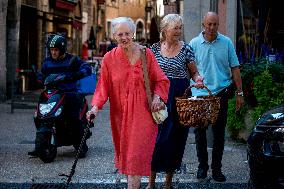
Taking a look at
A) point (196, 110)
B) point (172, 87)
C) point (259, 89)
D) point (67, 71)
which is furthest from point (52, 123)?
point (196, 110)

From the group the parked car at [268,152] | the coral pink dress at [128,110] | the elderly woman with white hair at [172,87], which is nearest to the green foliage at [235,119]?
the elderly woman with white hair at [172,87]

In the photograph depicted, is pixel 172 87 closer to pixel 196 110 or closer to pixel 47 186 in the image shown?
pixel 196 110

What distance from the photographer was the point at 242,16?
14.0 m

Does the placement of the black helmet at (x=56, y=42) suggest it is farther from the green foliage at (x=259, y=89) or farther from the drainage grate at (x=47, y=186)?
the green foliage at (x=259, y=89)

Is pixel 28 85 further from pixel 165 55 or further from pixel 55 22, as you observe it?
pixel 165 55

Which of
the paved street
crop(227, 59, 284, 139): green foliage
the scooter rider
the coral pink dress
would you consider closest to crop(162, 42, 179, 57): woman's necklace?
the coral pink dress

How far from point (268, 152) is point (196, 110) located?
1.32 m

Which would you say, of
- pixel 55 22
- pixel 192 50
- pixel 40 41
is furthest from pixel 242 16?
pixel 55 22

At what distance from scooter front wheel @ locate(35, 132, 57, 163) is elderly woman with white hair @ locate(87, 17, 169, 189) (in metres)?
2.78

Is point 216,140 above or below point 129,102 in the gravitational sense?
below

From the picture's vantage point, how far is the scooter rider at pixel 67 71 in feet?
30.9

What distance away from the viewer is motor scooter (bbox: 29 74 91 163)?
9172 mm

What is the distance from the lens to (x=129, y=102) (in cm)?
Answer: 633

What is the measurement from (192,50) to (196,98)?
69 centimetres
